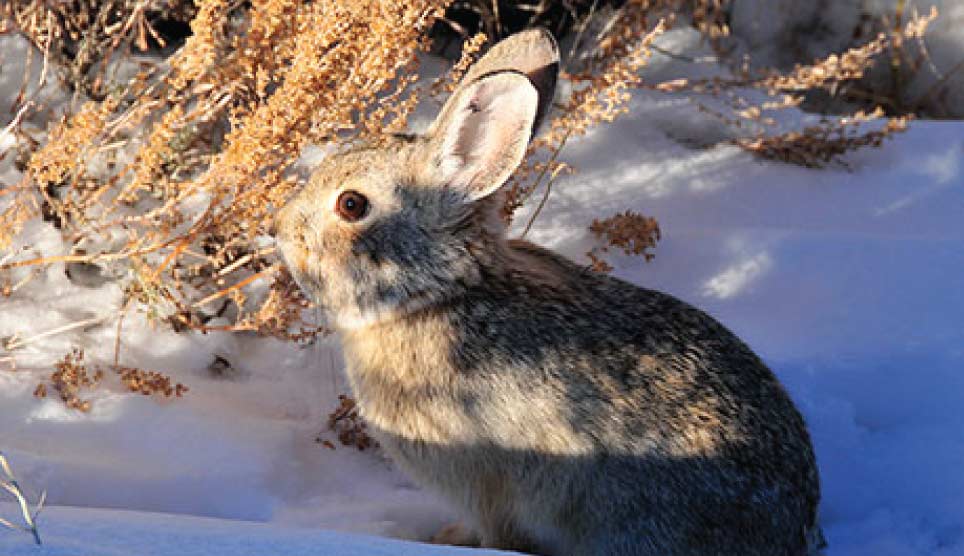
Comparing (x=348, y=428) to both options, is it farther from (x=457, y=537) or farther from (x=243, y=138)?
(x=243, y=138)

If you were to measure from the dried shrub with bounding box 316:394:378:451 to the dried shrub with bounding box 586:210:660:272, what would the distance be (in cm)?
96

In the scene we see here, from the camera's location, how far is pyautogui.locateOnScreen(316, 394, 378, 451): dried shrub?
3330mm

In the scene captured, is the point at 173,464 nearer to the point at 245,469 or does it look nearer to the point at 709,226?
the point at 245,469

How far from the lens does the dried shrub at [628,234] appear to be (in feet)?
12.8

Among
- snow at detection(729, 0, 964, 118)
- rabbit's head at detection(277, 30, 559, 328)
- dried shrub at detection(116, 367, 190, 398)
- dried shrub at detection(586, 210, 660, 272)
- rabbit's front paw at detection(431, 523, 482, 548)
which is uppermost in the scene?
snow at detection(729, 0, 964, 118)

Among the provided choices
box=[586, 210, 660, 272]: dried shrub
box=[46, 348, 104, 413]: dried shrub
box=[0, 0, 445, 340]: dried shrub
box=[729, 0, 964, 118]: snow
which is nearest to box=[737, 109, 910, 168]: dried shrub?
box=[586, 210, 660, 272]: dried shrub

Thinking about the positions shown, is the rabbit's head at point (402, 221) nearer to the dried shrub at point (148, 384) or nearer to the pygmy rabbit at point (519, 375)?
the pygmy rabbit at point (519, 375)

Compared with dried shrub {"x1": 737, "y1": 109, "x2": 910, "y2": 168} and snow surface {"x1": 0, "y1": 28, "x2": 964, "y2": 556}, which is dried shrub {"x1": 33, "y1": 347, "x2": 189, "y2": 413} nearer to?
snow surface {"x1": 0, "y1": 28, "x2": 964, "y2": 556}

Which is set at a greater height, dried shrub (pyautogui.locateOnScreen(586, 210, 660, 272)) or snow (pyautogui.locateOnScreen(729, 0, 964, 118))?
snow (pyautogui.locateOnScreen(729, 0, 964, 118))

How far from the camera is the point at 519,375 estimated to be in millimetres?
2688

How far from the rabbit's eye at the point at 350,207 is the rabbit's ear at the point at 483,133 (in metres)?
0.18

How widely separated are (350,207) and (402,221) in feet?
→ 0.40

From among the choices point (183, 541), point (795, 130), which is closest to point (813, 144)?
point (795, 130)

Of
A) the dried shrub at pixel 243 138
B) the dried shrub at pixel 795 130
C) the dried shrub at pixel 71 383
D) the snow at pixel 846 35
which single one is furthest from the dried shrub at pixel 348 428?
the snow at pixel 846 35
